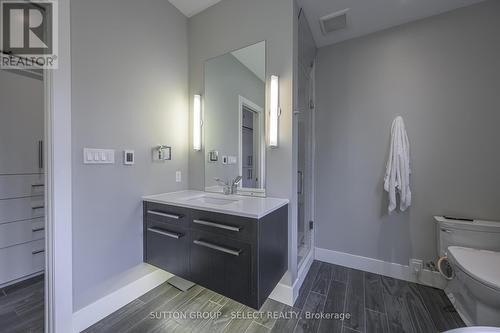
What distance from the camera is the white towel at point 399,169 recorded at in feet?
6.40

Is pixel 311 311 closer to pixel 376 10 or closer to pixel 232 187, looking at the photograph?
pixel 232 187

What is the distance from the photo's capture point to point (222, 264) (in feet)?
4.55

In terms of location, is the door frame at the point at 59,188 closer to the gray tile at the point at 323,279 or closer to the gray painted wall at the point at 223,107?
the gray painted wall at the point at 223,107

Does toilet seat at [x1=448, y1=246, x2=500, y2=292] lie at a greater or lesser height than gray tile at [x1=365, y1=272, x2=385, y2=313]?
greater

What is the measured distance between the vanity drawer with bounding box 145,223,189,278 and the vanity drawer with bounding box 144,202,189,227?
53 mm

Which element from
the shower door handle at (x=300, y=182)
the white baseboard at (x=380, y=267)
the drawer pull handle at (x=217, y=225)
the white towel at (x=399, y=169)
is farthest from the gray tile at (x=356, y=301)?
the drawer pull handle at (x=217, y=225)

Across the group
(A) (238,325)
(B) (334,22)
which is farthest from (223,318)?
(B) (334,22)

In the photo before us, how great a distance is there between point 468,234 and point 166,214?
8.27ft

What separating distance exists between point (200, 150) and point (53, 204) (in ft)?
4.09

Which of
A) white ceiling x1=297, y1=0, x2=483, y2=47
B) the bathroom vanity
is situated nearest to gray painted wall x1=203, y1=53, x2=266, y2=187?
the bathroom vanity

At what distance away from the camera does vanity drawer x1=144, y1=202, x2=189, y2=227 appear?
5.21 feet

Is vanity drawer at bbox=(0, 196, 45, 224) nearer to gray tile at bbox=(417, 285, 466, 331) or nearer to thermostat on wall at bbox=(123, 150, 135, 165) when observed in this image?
thermostat on wall at bbox=(123, 150, 135, 165)

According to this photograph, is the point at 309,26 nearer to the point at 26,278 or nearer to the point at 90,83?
the point at 90,83

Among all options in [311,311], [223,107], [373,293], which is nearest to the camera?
[311,311]
